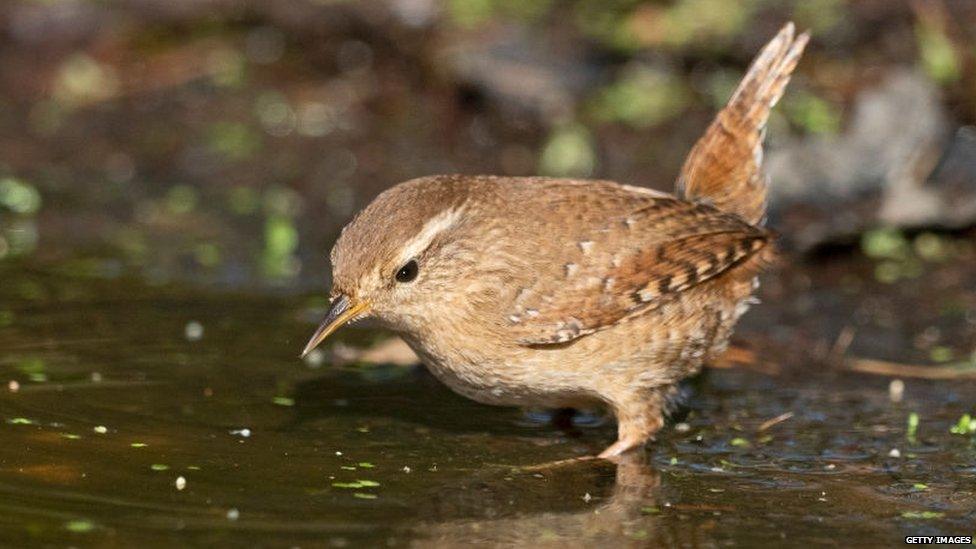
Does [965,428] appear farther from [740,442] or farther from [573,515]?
[573,515]

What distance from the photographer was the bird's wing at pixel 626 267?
6383mm

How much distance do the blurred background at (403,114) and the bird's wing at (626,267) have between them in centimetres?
241

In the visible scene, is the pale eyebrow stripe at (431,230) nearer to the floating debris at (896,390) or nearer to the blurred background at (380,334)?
the blurred background at (380,334)

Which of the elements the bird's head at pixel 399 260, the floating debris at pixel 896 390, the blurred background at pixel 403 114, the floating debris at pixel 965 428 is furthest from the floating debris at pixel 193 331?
the floating debris at pixel 965 428

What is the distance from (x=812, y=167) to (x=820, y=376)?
2075 mm

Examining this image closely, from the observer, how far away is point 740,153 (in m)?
7.47

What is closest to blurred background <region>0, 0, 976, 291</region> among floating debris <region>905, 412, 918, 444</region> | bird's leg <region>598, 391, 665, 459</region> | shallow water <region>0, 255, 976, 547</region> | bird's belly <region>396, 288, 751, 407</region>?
shallow water <region>0, 255, 976, 547</region>

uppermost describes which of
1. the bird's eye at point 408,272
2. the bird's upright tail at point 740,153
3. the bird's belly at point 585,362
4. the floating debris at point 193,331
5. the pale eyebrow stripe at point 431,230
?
the bird's upright tail at point 740,153

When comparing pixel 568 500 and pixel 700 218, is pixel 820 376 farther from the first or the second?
pixel 568 500

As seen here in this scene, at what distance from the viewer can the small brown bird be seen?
20.4 feet

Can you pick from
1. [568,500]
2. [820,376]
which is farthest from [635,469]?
[820,376]

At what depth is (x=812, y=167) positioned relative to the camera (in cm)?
950

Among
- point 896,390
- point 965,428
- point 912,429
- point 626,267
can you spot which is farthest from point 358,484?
point 896,390

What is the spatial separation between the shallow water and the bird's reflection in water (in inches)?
0.5
